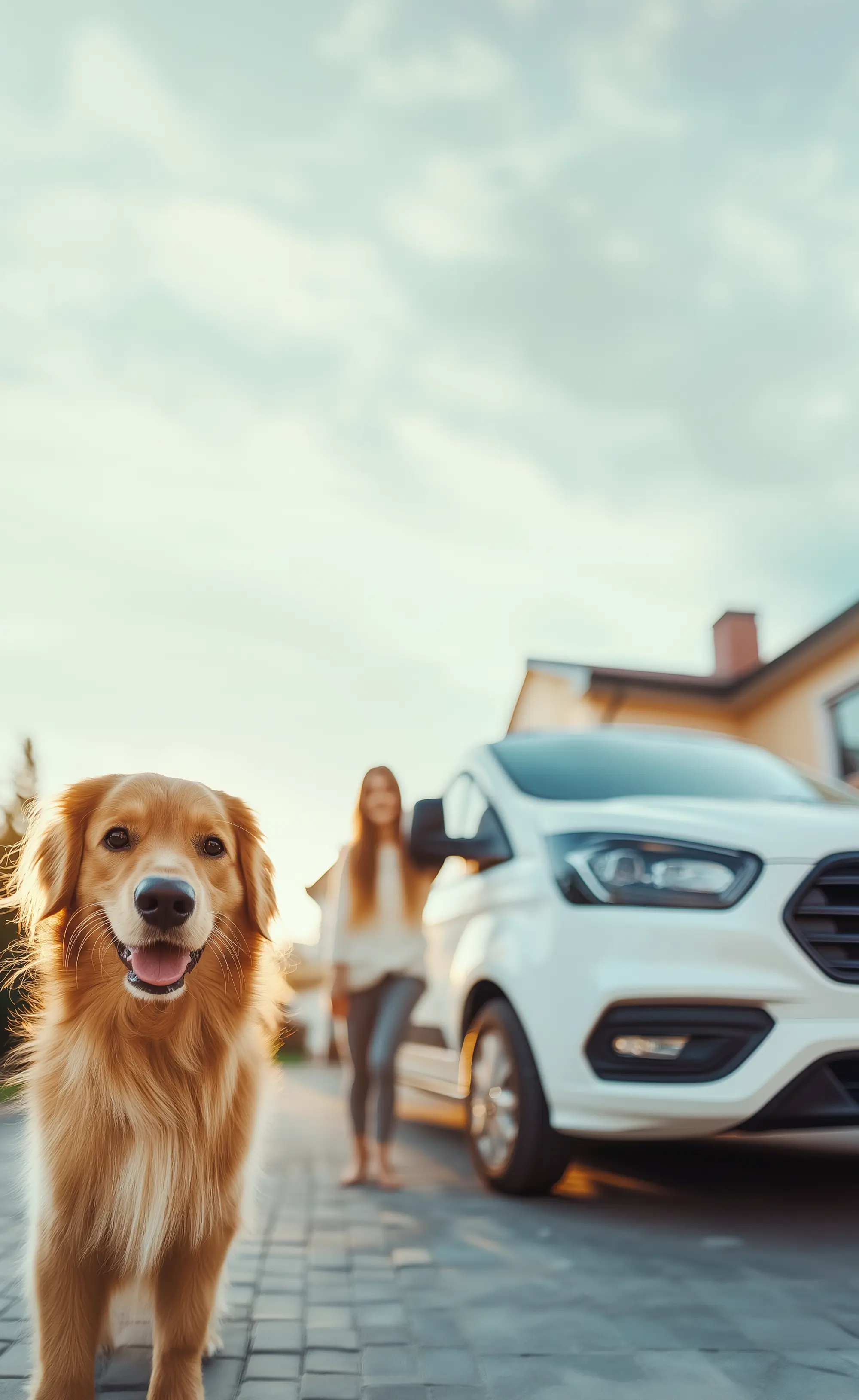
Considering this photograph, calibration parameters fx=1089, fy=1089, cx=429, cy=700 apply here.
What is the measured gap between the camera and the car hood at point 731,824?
3762 mm

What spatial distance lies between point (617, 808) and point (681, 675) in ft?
47.6

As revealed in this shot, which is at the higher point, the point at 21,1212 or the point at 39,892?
the point at 39,892

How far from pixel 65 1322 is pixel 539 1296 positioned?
4.68 feet

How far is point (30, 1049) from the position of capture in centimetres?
246

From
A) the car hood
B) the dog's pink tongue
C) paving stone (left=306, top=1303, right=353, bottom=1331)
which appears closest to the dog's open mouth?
the dog's pink tongue

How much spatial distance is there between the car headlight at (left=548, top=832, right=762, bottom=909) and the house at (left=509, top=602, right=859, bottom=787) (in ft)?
35.2

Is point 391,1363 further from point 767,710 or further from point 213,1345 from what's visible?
point 767,710

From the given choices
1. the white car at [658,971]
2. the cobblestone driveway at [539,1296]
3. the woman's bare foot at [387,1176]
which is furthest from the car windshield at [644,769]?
the woman's bare foot at [387,1176]

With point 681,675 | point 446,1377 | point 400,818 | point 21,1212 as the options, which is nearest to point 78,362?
point 400,818

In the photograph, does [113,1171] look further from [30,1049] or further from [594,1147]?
[594,1147]

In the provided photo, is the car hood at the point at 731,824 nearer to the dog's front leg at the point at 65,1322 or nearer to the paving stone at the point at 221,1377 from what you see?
the paving stone at the point at 221,1377

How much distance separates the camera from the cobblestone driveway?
2387 millimetres

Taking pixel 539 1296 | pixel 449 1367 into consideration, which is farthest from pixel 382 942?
pixel 449 1367

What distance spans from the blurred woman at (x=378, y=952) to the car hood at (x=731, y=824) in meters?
1.19
